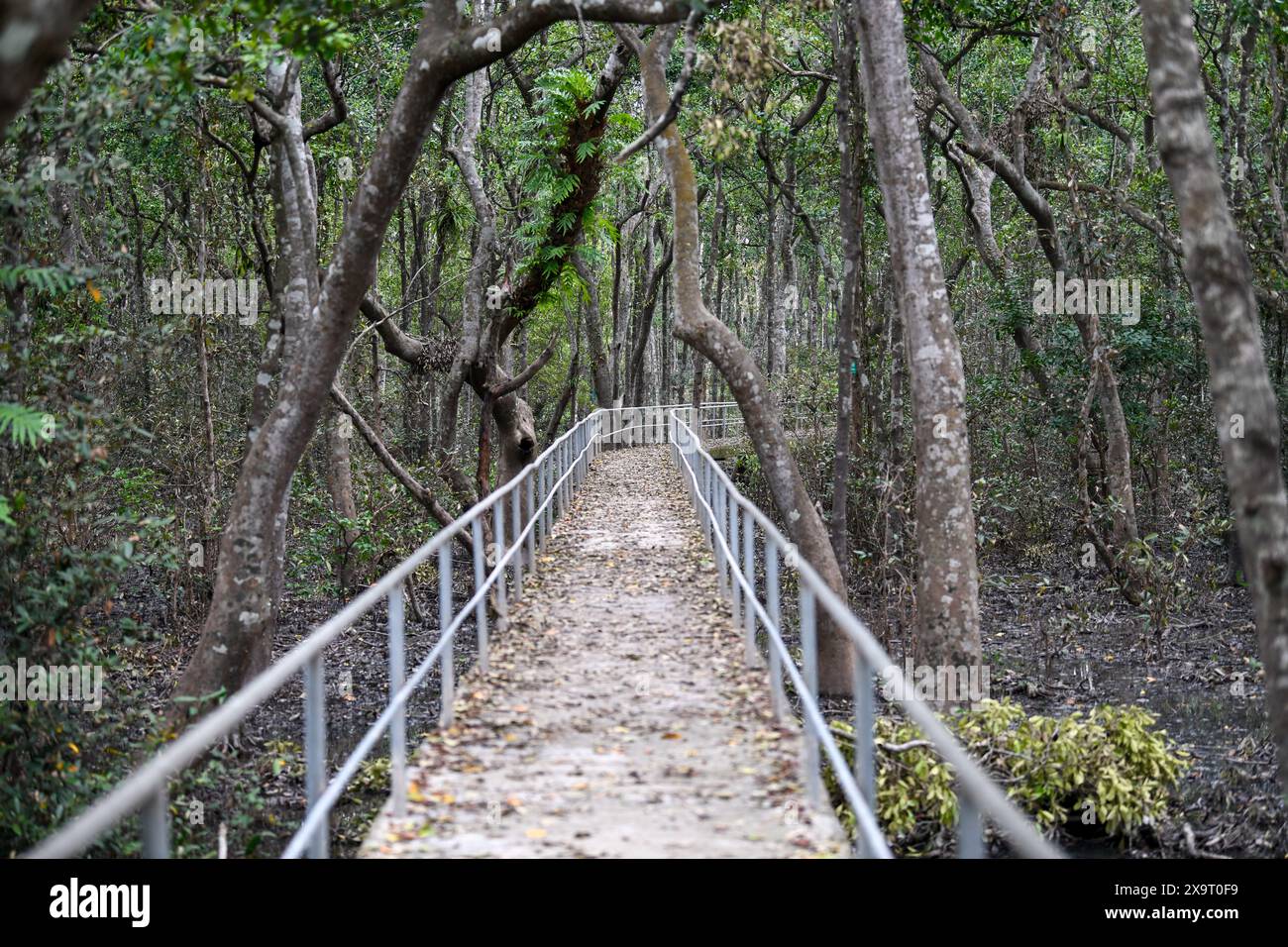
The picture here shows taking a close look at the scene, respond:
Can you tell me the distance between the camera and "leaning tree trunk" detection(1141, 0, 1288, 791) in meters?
5.63

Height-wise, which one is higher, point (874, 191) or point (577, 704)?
point (874, 191)

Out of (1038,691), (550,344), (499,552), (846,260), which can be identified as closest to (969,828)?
(499,552)

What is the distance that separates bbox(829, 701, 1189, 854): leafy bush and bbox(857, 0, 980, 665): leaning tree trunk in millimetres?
1567

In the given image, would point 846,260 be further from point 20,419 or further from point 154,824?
point 154,824

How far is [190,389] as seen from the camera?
748 inches

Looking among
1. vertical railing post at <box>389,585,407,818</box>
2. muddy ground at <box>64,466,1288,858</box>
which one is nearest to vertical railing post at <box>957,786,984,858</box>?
vertical railing post at <box>389,585,407,818</box>

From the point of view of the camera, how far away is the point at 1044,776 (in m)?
8.93

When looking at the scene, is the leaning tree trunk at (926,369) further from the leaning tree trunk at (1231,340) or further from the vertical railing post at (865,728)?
the vertical railing post at (865,728)

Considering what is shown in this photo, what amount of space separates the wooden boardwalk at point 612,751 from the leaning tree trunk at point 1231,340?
2283mm

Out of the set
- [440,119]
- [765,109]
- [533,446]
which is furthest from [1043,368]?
[440,119]

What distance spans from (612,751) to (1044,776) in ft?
12.2
